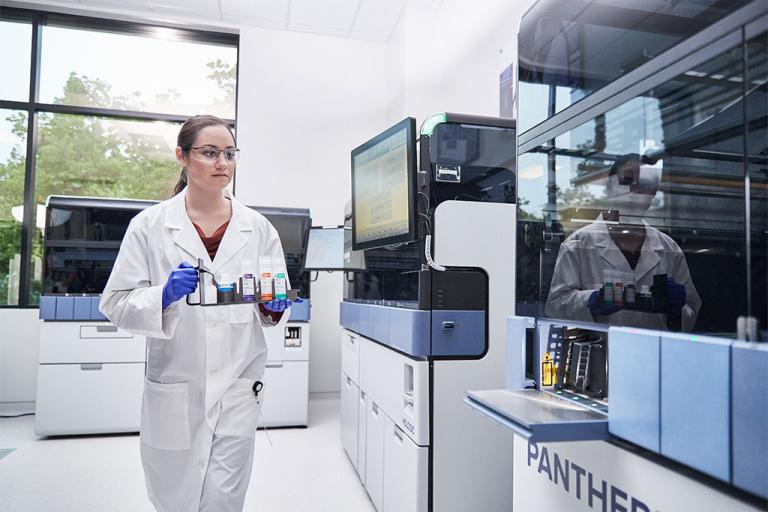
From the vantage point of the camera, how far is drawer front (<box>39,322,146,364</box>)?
11.8ft

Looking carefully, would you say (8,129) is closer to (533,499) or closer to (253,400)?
(253,400)

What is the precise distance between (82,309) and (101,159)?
1638mm

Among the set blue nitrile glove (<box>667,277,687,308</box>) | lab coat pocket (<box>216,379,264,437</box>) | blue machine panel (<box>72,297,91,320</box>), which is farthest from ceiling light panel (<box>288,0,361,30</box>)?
blue nitrile glove (<box>667,277,687,308</box>)

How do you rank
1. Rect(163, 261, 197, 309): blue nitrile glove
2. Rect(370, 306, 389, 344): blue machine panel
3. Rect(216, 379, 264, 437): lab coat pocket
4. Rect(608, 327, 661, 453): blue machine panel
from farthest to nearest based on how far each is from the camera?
Rect(370, 306, 389, 344): blue machine panel
Rect(216, 379, 264, 437): lab coat pocket
Rect(163, 261, 197, 309): blue nitrile glove
Rect(608, 327, 661, 453): blue machine panel

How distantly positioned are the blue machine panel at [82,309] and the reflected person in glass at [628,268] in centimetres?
344

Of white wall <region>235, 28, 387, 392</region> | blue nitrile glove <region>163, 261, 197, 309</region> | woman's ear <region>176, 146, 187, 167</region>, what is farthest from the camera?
white wall <region>235, 28, 387, 392</region>

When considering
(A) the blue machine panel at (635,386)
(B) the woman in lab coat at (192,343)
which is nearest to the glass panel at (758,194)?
(A) the blue machine panel at (635,386)

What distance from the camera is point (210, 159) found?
1667 millimetres

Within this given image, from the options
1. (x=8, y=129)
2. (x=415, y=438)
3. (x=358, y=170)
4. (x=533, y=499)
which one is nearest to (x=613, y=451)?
(x=533, y=499)

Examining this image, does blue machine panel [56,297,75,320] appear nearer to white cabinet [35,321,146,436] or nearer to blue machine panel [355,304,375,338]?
white cabinet [35,321,146,436]

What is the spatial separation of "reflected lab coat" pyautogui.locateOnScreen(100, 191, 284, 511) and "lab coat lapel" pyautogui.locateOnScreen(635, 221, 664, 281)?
108 centimetres

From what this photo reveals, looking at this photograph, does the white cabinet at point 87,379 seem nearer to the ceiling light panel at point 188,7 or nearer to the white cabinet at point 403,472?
the white cabinet at point 403,472

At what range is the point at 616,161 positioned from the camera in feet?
3.79

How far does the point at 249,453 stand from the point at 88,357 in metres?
2.60
